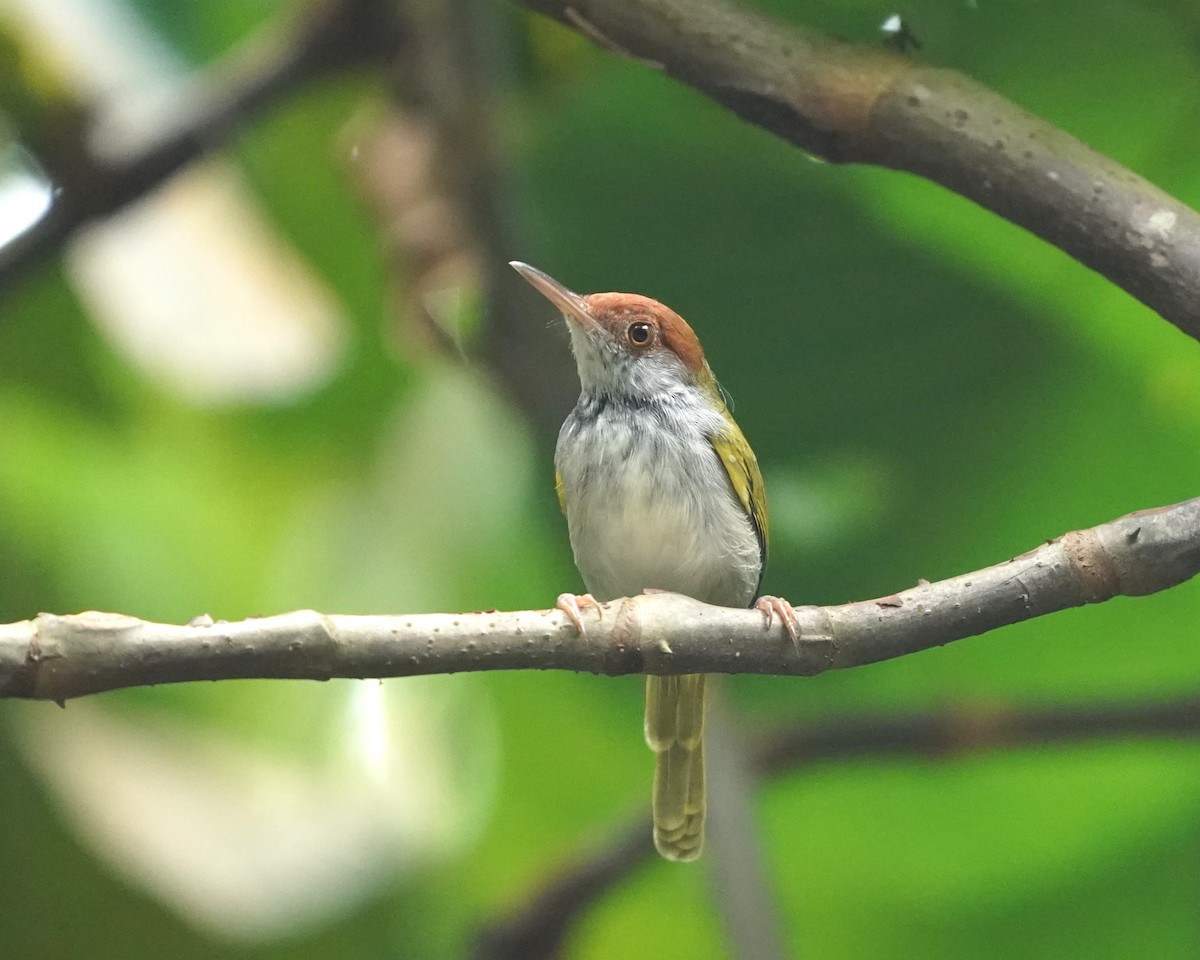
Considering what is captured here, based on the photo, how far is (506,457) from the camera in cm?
321

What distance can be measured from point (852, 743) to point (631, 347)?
0.95 metres

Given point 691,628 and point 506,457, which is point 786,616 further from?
point 506,457

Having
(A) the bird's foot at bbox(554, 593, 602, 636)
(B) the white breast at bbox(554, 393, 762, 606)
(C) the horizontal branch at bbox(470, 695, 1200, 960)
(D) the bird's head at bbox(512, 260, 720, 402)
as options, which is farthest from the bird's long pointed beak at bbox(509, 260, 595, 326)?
(C) the horizontal branch at bbox(470, 695, 1200, 960)

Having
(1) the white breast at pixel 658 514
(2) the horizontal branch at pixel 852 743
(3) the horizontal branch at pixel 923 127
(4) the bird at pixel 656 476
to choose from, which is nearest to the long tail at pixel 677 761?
(4) the bird at pixel 656 476

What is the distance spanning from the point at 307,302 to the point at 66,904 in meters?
1.63

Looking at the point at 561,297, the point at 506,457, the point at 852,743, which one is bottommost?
the point at 852,743

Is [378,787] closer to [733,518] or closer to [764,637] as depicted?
[733,518]

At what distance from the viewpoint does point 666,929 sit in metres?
2.99

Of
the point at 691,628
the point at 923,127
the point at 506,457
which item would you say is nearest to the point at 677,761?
the point at 691,628

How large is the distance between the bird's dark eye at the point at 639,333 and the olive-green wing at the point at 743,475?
0.18m

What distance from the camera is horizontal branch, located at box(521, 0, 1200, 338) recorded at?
1.35 meters

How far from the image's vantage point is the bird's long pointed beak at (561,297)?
5.78 ft

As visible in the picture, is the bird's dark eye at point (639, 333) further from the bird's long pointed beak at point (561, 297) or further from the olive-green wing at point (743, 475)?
the olive-green wing at point (743, 475)

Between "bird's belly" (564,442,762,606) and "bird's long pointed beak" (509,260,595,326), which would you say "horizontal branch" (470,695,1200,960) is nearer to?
"bird's belly" (564,442,762,606)
